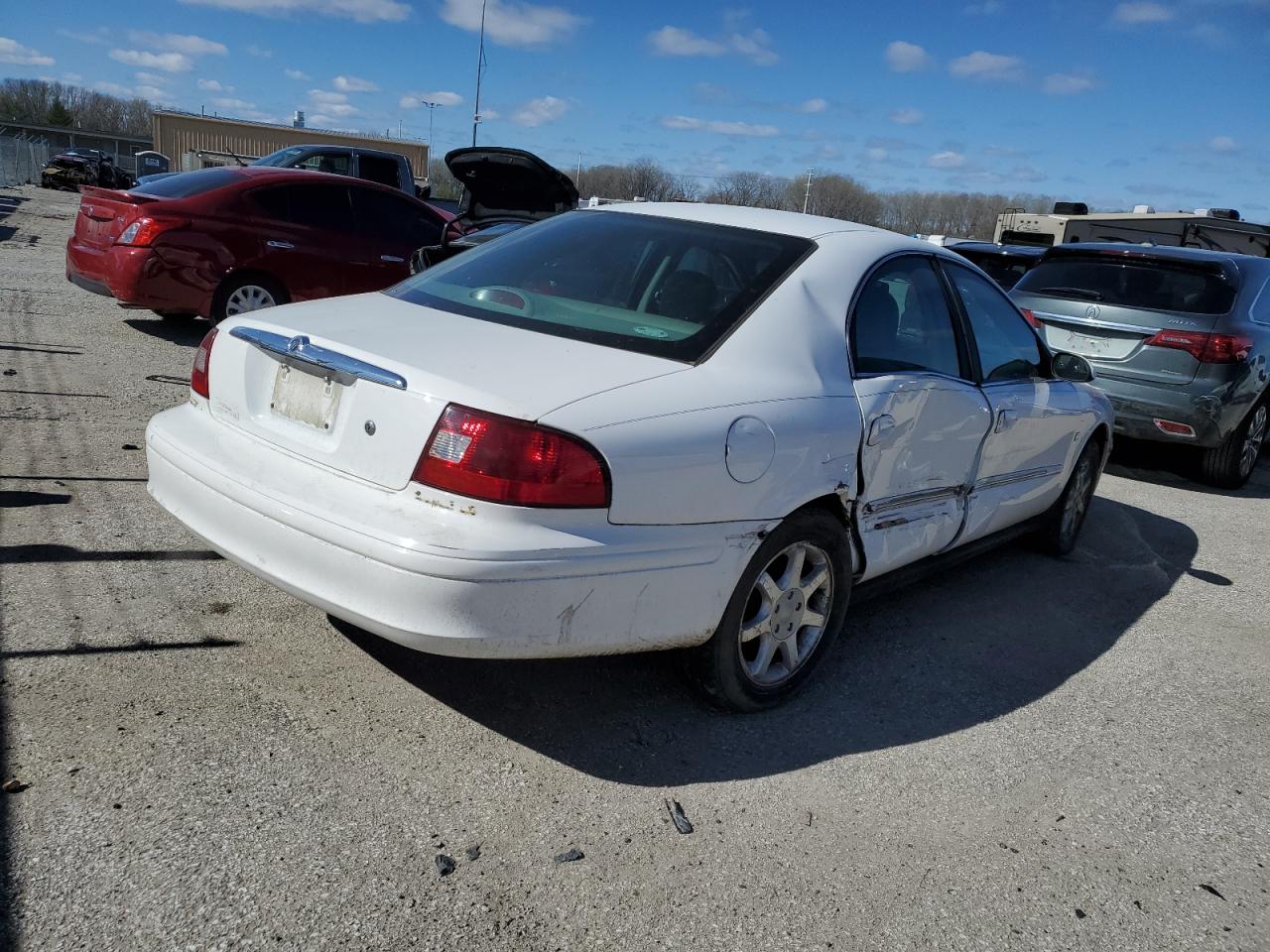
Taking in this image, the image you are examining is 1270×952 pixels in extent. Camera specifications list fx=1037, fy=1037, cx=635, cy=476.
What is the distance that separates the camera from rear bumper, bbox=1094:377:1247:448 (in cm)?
727

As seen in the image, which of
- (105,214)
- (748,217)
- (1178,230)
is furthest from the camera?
(1178,230)

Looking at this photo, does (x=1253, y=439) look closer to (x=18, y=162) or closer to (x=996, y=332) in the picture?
(x=996, y=332)

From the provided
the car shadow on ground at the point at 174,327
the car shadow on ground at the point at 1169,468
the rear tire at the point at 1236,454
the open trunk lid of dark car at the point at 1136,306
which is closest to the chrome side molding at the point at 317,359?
the car shadow on ground at the point at 174,327

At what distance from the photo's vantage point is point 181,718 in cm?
292

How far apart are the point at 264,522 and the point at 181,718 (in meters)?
0.61

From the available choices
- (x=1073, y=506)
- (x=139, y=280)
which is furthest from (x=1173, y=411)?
(x=139, y=280)

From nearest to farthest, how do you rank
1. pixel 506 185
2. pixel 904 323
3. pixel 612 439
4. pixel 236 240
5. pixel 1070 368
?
1. pixel 612 439
2. pixel 904 323
3. pixel 1070 368
4. pixel 236 240
5. pixel 506 185

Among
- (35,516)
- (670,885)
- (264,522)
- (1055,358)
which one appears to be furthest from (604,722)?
(1055,358)

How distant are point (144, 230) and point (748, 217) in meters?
5.66

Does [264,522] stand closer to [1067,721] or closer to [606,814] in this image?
[606,814]

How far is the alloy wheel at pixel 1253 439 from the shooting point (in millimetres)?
7797

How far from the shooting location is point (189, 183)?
836 cm

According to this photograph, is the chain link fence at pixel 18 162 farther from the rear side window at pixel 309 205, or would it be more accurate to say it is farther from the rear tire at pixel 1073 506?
the rear tire at pixel 1073 506

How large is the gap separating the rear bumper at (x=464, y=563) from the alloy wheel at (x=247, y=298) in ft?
18.4
